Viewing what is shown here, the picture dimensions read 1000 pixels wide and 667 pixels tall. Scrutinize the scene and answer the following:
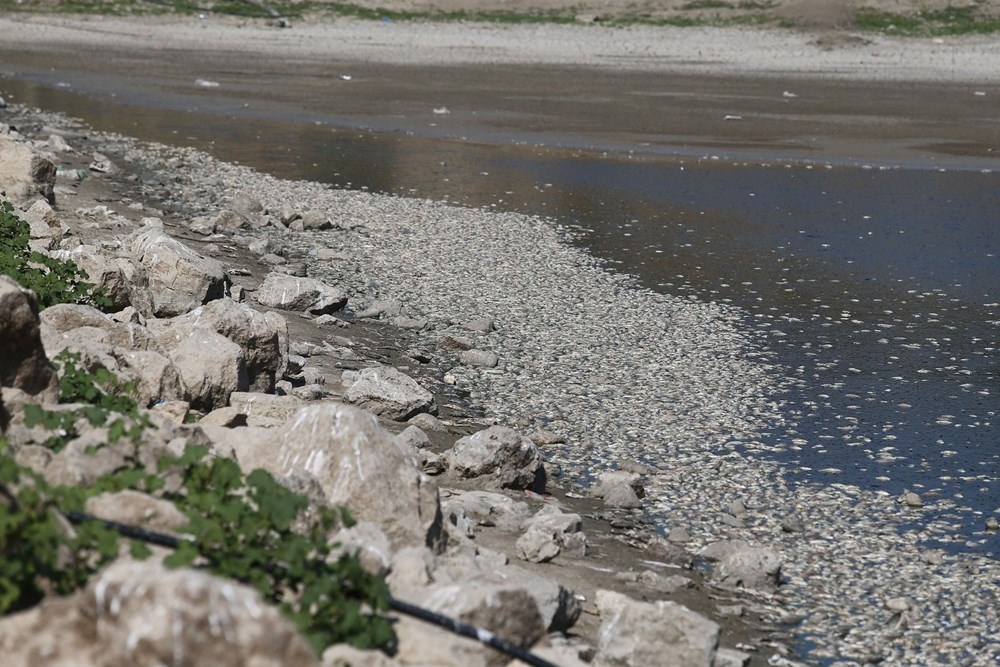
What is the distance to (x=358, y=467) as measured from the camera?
22.0ft

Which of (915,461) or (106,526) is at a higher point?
(106,526)

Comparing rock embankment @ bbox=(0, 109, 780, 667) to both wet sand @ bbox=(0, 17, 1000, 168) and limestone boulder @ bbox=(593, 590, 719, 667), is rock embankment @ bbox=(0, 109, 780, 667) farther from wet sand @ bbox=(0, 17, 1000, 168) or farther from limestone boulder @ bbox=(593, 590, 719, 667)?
wet sand @ bbox=(0, 17, 1000, 168)

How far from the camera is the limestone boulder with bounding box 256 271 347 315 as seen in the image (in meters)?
13.7

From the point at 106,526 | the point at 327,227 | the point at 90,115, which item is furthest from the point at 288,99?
→ the point at 106,526

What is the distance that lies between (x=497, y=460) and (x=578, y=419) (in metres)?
2.06

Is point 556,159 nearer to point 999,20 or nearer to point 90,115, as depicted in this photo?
point 90,115

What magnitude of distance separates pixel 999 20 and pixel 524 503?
4686 centimetres

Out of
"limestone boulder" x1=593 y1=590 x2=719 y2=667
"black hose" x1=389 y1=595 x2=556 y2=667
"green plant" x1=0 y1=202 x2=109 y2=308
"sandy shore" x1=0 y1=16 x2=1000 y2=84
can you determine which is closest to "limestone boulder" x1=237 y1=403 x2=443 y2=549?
"limestone boulder" x1=593 y1=590 x2=719 y2=667

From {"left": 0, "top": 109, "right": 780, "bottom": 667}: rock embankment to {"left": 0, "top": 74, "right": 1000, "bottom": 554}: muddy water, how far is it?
2474 millimetres

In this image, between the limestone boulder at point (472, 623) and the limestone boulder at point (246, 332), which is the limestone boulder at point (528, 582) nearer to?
the limestone boulder at point (472, 623)

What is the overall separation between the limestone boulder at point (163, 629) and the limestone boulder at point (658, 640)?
Answer: 8.19ft

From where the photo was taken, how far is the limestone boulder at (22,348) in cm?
700

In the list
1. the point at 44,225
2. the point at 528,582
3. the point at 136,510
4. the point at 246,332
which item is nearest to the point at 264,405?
the point at 246,332

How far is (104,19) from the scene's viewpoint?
49.9 meters
